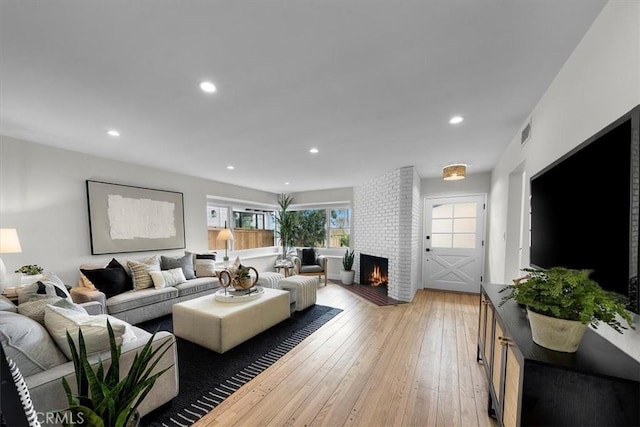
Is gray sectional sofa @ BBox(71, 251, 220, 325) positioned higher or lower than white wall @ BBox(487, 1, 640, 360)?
lower

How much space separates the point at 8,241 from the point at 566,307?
438 cm

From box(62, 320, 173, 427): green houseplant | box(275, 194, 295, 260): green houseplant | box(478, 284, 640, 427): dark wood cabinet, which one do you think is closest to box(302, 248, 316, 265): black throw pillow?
box(275, 194, 295, 260): green houseplant

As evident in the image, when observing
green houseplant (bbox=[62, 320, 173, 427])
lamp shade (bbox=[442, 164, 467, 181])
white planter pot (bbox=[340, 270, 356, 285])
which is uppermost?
lamp shade (bbox=[442, 164, 467, 181])

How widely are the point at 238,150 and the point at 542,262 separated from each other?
10.5 ft

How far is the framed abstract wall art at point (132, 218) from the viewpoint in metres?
3.33

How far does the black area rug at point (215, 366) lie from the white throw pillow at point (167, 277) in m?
0.49

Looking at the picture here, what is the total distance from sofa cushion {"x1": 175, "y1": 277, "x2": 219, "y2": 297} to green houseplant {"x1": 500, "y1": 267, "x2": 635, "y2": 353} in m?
3.94

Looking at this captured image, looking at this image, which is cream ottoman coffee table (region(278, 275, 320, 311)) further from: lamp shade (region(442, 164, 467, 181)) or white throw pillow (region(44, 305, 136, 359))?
lamp shade (region(442, 164, 467, 181))

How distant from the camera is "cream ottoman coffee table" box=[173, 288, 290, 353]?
2391 millimetres

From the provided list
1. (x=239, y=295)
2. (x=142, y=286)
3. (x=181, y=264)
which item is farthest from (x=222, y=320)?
(x=181, y=264)

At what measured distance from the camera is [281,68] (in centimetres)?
149

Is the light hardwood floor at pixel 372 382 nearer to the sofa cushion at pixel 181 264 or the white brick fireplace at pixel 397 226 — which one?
the white brick fireplace at pixel 397 226

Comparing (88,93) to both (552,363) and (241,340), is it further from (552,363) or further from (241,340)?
(552,363)

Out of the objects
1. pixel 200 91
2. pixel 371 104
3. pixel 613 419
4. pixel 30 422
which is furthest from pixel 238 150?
pixel 613 419
